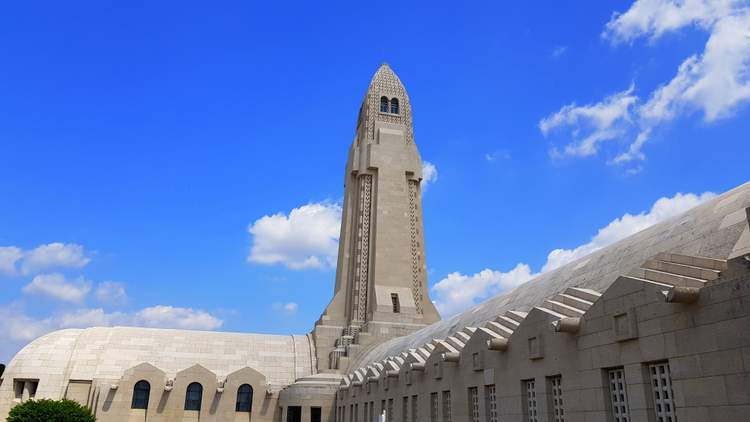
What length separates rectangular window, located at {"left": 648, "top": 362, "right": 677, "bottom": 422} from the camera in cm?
960

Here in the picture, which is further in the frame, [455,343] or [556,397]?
[455,343]

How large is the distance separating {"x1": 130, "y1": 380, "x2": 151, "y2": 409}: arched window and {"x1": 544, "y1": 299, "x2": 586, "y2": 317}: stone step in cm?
2893

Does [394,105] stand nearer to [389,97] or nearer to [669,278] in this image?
[389,97]

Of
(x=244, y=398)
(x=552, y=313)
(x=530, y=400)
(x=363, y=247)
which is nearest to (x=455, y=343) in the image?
(x=530, y=400)

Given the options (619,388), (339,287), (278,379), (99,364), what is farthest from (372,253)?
(619,388)

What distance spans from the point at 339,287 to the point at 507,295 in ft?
77.2

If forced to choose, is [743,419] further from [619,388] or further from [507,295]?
[507,295]

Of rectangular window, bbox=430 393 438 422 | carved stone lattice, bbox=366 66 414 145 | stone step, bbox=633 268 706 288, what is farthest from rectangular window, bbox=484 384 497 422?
carved stone lattice, bbox=366 66 414 145

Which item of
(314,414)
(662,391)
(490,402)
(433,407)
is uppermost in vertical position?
(662,391)

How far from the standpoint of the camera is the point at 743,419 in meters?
8.15

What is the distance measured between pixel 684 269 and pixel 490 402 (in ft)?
22.2

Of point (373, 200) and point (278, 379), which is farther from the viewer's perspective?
point (373, 200)

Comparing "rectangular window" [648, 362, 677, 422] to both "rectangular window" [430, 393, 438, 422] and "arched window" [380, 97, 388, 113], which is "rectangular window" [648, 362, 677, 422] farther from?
"arched window" [380, 97, 388, 113]

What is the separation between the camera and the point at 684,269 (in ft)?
35.1
